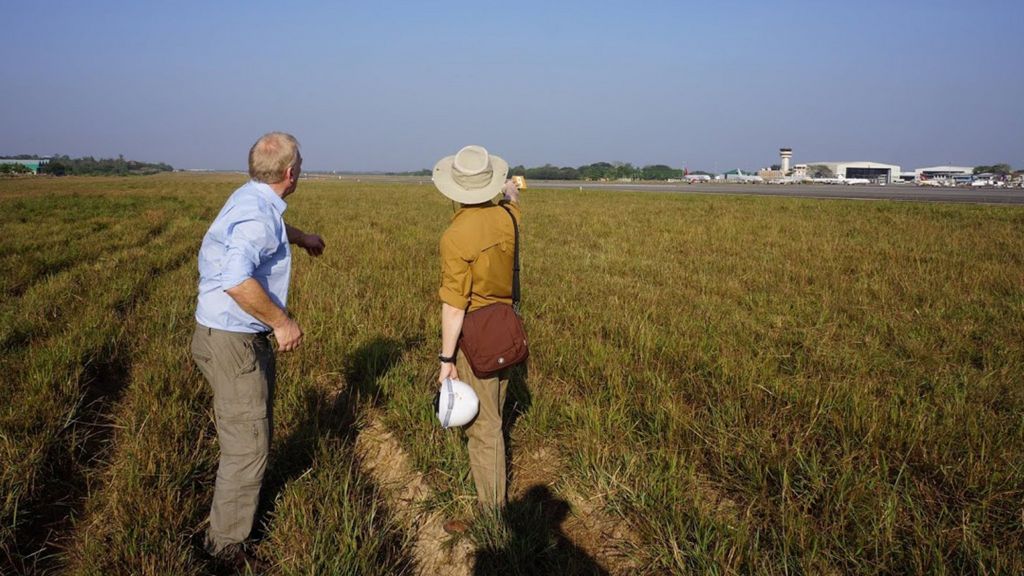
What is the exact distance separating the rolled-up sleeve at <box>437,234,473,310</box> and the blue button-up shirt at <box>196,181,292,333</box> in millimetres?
754

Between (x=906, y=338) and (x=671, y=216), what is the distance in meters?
13.8

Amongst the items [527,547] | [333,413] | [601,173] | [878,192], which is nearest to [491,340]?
[527,547]

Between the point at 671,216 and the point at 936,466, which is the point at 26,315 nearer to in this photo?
the point at 936,466

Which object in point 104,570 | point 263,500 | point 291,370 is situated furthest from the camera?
point 291,370

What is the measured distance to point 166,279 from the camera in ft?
29.5

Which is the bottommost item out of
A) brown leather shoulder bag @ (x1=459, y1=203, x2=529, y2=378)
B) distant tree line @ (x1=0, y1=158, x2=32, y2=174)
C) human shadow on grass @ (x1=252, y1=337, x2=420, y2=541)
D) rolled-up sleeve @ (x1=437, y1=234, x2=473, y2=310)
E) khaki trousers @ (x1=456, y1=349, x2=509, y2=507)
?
human shadow on grass @ (x1=252, y1=337, x2=420, y2=541)

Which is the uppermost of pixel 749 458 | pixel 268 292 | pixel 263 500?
pixel 268 292

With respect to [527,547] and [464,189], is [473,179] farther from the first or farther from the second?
[527,547]

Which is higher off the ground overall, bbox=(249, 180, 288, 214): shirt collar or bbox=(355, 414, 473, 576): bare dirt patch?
bbox=(249, 180, 288, 214): shirt collar

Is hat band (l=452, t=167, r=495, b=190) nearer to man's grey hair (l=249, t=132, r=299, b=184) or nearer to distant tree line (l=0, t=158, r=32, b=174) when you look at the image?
man's grey hair (l=249, t=132, r=299, b=184)

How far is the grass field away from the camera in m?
2.77

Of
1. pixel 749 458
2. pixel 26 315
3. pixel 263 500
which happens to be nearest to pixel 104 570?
pixel 263 500

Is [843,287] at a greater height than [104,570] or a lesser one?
greater

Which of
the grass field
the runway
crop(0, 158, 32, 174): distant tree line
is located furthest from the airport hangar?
crop(0, 158, 32, 174): distant tree line
